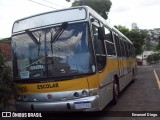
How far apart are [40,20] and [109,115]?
337 centimetres

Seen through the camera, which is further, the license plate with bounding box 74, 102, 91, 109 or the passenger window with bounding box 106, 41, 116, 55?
the passenger window with bounding box 106, 41, 116, 55

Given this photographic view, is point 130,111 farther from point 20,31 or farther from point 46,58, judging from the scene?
point 20,31

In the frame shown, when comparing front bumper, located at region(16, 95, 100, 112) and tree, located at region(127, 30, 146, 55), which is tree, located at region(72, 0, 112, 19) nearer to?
tree, located at region(127, 30, 146, 55)

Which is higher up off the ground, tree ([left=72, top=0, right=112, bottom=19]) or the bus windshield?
tree ([left=72, top=0, right=112, bottom=19])

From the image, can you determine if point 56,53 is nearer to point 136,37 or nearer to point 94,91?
point 94,91

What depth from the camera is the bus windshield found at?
8.10 m

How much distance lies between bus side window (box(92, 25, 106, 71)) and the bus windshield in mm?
472

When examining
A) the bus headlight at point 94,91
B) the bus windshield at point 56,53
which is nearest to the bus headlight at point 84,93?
the bus headlight at point 94,91

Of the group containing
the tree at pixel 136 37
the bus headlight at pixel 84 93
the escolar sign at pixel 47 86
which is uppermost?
the tree at pixel 136 37

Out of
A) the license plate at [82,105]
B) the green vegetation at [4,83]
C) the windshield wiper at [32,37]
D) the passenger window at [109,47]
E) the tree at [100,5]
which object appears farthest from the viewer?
the tree at [100,5]

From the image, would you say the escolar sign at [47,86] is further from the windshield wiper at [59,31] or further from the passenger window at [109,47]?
the passenger window at [109,47]

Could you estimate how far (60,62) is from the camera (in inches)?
322

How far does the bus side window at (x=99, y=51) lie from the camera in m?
8.56

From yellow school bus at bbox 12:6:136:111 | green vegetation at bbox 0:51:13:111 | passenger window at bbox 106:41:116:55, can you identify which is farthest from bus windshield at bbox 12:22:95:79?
passenger window at bbox 106:41:116:55
